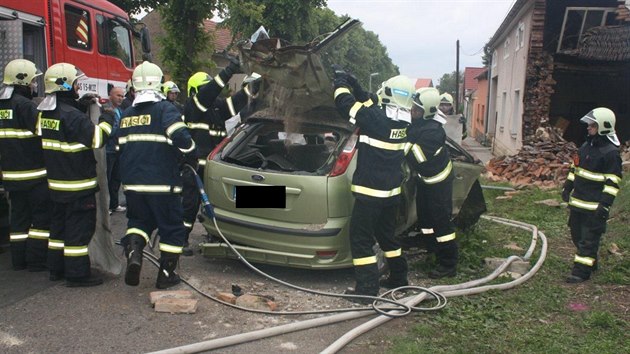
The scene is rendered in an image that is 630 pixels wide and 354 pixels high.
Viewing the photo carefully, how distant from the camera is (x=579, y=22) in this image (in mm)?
14891

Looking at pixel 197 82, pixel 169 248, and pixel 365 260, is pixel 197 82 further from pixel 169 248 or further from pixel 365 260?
pixel 365 260

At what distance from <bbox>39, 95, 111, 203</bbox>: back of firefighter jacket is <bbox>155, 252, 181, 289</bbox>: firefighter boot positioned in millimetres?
881

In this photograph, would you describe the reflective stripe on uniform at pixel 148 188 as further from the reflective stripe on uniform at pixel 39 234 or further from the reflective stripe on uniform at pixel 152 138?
the reflective stripe on uniform at pixel 39 234

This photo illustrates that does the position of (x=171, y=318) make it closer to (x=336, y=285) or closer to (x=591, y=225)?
(x=336, y=285)

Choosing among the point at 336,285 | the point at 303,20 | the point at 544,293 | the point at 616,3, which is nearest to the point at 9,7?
the point at 336,285

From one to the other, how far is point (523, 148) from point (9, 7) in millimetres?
11655

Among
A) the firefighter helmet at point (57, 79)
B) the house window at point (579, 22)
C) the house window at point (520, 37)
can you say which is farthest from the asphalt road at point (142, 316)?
the house window at point (520, 37)

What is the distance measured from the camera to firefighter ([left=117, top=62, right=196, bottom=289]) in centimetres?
466

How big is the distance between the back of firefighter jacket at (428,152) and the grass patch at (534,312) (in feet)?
3.31

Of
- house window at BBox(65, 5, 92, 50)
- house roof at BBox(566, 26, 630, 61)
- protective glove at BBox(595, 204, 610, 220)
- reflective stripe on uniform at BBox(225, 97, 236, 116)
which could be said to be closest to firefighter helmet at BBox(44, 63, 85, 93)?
reflective stripe on uniform at BBox(225, 97, 236, 116)

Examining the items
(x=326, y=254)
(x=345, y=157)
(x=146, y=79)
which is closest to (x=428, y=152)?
(x=345, y=157)

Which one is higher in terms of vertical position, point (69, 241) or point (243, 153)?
point (243, 153)

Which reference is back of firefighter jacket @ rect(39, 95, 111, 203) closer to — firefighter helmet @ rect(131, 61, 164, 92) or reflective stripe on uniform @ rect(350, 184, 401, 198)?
firefighter helmet @ rect(131, 61, 164, 92)

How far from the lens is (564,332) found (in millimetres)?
4297
